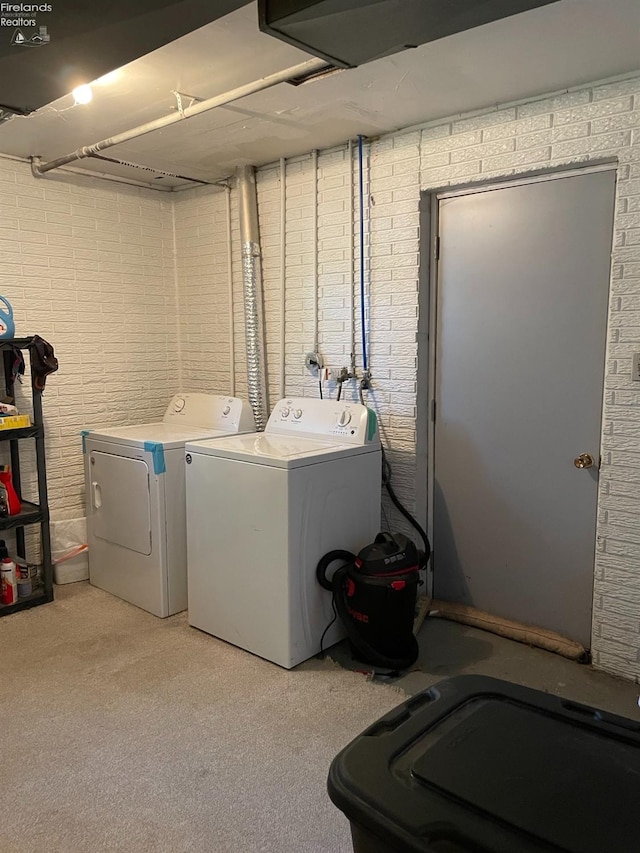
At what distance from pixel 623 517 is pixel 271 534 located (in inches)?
59.5

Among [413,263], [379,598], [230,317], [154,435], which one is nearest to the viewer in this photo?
[379,598]

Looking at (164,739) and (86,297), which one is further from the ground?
(86,297)

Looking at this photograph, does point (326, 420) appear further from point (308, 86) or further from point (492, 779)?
point (492, 779)

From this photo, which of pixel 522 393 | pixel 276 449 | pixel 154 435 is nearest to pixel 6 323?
pixel 154 435

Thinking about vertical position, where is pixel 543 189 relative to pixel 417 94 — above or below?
below

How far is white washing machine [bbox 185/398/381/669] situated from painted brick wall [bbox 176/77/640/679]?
397mm

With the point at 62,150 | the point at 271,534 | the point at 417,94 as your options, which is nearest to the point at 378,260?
the point at 417,94

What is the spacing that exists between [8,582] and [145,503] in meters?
0.86

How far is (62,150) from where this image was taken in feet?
11.3

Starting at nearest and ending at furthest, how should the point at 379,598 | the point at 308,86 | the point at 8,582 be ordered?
the point at 308,86 → the point at 379,598 → the point at 8,582

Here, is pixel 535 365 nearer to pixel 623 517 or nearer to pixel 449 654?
pixel 623 517

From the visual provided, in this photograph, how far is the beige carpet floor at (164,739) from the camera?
1.85 metres

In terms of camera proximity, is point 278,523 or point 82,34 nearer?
point 82,34

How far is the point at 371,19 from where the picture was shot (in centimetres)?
159
